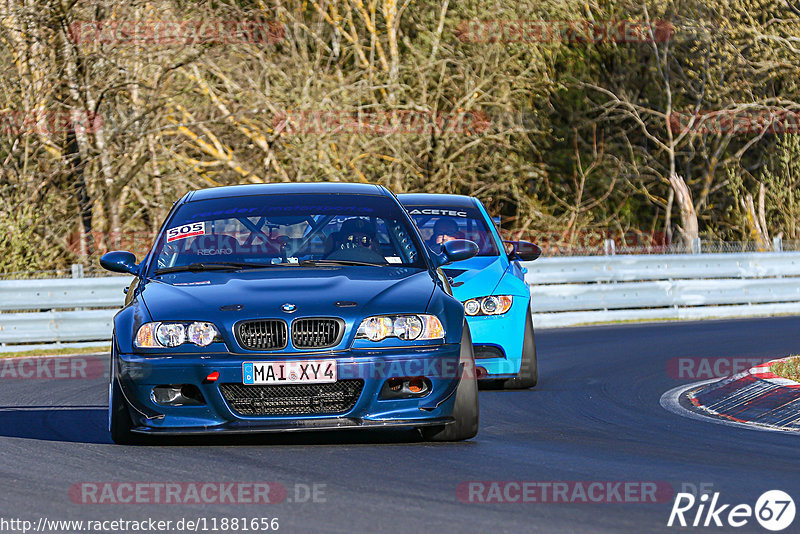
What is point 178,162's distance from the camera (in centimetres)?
2392

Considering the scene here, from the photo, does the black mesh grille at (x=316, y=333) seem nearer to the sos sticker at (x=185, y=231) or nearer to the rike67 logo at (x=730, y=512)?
the sos sticker at (x=185, y=231)

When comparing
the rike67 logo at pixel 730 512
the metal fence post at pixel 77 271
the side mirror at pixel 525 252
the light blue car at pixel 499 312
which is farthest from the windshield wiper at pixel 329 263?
the metal fence post at pixel 77 271

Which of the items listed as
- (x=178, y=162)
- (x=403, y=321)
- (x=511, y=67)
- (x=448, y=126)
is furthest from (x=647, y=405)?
(x=511, y=67)

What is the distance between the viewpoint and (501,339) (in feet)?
36.8

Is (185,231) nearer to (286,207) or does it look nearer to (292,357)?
(286,207)

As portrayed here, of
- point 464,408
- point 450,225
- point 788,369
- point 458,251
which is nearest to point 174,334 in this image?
point 464,408

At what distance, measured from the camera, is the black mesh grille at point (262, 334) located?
25.0 feet

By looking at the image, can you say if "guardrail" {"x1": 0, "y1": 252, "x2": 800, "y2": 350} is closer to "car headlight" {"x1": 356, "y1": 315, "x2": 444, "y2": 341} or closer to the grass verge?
the grass verge

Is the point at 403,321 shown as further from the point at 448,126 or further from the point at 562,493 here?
the point at 448,126

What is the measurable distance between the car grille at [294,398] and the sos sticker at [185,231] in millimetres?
1708

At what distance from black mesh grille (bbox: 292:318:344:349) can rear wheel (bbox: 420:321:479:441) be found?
2.41 feet

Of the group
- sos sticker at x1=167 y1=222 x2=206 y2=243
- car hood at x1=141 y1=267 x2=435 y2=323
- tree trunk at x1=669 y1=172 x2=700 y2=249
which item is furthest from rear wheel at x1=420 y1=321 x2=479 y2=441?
tree trunk at x1=669 y1=172 x2=700 y2=249

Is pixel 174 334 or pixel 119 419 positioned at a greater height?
pixel 174 334

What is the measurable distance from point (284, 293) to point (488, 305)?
3682 mm
